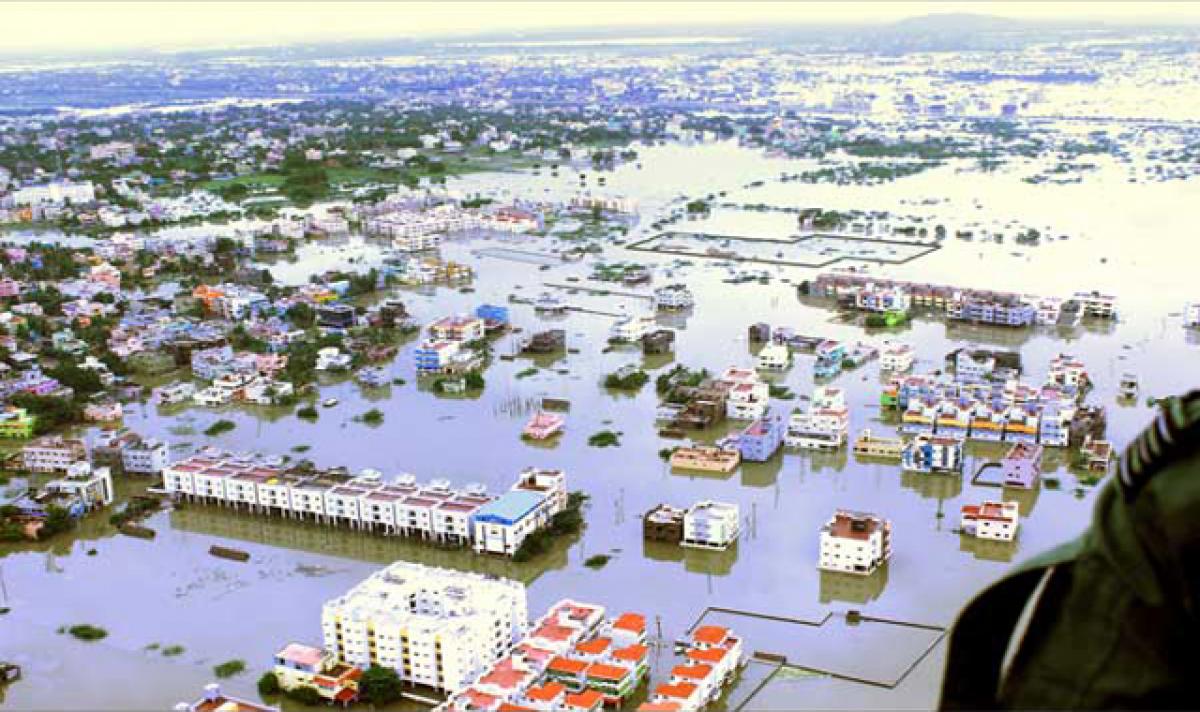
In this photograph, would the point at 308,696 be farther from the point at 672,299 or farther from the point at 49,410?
the point at 672,299

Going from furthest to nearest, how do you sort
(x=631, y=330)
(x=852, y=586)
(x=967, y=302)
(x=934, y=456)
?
(x=967, y=302)
(x=631, y=330)
(x=934, y=456)
(x=852, y=586)

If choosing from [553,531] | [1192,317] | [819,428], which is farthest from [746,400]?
[1192,317]

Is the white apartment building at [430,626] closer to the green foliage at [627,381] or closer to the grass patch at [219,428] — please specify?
the grass patch at [219,428]

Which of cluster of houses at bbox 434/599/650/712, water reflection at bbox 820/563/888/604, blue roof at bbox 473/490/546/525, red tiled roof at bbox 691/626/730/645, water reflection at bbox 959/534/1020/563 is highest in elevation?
blue roof at bbox 473/490/546/525

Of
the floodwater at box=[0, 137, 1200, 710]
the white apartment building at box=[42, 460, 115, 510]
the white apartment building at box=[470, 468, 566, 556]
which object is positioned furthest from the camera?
the white apartment building at box=[42, 460, 115, 510]

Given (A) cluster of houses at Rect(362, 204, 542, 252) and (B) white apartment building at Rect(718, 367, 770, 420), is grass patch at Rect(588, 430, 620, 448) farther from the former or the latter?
(A) cluster of houses at Rect(362, 204, 542, 252)

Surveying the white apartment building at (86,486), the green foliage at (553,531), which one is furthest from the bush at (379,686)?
the white apartment building at (86,486)

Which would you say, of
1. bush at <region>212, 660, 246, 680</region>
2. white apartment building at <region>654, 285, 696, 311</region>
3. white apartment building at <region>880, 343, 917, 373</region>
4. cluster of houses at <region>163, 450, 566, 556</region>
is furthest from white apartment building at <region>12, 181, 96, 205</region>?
bush at <region>212, 660, 246, 680</region>
